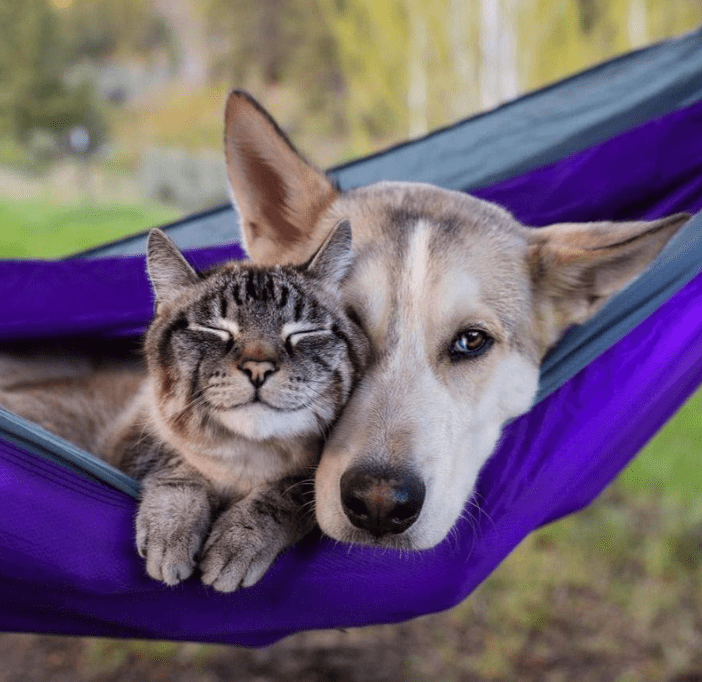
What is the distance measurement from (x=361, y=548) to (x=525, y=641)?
2.80 metres

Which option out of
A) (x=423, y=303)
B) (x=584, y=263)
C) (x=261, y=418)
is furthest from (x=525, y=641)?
(x=261, y=418)

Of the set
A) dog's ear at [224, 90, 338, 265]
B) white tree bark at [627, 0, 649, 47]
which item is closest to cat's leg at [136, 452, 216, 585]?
dog's ear at [224, 90, 338, 265]

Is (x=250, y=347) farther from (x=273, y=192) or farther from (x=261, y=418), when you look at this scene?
(x=273, y=192)

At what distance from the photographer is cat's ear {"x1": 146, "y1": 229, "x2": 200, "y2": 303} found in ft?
Result: 5.10

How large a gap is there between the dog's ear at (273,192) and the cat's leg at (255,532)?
615 millimetres

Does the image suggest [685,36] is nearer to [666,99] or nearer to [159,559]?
[666,99]

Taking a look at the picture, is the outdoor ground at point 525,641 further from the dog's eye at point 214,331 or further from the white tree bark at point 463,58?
the white tree bark at point 463,58

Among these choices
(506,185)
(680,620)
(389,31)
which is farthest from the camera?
(389,31)

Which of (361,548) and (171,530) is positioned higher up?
(171,530)

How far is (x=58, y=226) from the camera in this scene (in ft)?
32.2

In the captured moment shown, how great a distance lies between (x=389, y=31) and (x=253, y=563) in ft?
37.0

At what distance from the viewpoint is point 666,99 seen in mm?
2852

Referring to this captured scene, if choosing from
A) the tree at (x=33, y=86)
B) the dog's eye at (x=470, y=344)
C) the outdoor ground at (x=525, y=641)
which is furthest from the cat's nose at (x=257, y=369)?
the tree at (x=33, y=86)

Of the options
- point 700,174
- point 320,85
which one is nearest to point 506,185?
point 700,174
